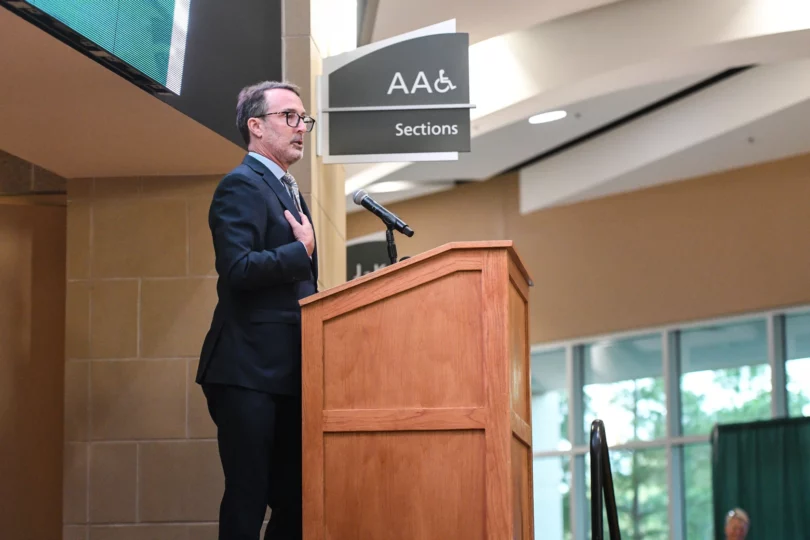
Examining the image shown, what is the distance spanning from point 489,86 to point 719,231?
3757 mm

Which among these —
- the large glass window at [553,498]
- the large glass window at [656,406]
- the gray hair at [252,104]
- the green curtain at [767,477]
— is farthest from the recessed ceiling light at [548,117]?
the gray hair at [252,104]

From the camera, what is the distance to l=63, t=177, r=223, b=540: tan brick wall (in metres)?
4.41

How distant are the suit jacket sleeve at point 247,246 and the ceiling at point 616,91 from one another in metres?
3.91

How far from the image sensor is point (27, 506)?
469cm

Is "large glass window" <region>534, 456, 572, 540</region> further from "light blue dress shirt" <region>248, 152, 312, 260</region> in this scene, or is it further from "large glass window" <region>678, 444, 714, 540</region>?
"light blue dress shirt" <region>248, 152, 312, 260</region>

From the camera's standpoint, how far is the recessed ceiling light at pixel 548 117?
10113mm

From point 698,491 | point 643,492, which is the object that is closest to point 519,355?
point 698,491

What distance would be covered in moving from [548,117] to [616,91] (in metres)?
1.25

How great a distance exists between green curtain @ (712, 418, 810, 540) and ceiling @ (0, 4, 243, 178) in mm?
7293

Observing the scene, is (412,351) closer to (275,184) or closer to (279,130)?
(275,184)

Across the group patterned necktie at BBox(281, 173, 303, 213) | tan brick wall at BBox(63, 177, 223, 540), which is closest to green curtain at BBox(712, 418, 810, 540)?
tan brick wall at BBox(63, 177, 223, 540)

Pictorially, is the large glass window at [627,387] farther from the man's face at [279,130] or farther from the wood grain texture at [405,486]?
the wood grain texture at [405,486]

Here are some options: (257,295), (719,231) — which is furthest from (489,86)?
(257,295)

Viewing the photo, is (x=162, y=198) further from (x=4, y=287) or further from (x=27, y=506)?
(x=27, y=506)
